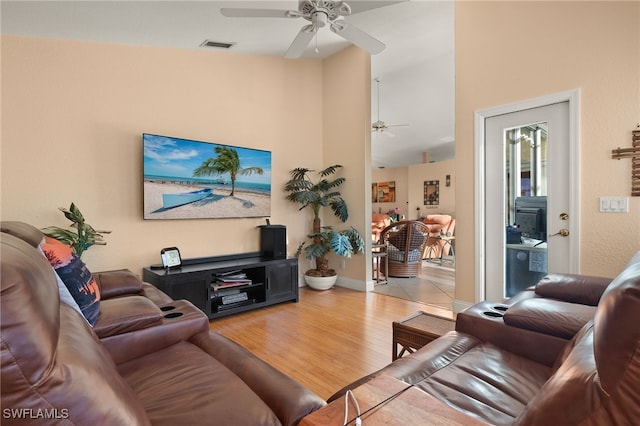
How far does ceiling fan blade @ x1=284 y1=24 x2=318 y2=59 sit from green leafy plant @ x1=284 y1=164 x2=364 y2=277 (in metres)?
1.77

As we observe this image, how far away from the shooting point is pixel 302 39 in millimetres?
2771

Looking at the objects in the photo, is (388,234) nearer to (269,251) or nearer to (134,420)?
(269,251)

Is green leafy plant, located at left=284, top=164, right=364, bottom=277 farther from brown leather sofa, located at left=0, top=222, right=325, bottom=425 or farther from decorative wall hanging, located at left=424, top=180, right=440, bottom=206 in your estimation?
decorative wall hanging, located at left=424, top=180, right=440, bottom=206

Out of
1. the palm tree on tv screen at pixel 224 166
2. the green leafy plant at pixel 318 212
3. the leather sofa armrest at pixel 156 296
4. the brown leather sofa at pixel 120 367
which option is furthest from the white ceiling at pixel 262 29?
the leather sofa armrest at pixel 156 296

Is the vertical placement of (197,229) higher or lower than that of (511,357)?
higher

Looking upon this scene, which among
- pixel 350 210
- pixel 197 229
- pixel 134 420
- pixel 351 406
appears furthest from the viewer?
pixel 350 210

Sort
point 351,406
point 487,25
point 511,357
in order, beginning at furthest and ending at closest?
1. point 487,25
2. point 511,357
3. point 351,406

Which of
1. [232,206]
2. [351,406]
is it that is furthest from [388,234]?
[351,406]

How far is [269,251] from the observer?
13.5ft

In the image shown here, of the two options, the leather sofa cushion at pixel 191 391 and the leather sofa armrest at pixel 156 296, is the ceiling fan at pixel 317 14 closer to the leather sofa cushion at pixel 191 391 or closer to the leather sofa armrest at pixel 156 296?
the leather sofa armrest at pixel 156 296

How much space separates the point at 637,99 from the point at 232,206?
390cm

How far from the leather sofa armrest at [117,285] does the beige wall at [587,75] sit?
11.7ft

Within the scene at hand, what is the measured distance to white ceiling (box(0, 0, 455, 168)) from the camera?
2609 millimetres

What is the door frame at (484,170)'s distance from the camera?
2.66 metres
